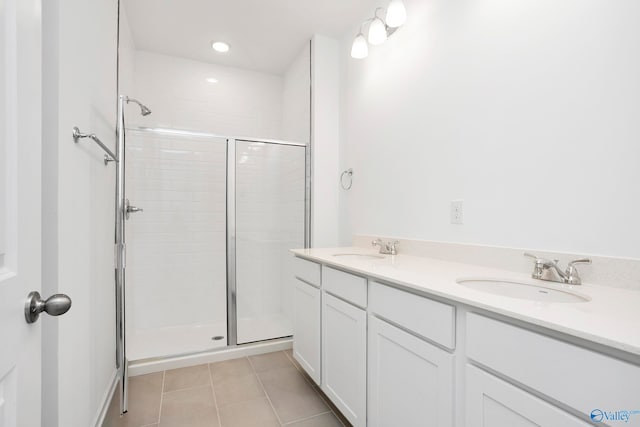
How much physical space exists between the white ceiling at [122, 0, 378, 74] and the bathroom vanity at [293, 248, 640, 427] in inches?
74.6

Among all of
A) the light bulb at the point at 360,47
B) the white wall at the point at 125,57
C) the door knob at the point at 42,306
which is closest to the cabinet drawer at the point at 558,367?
the door knob at the point at 42,306

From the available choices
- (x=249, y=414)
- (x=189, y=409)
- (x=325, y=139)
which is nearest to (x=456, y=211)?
(x=325, y=139)

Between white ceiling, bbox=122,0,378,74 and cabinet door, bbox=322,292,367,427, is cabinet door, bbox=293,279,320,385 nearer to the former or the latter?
cabinet door, bbox=322,292,367,427

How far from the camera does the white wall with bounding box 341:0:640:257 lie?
1005 mm

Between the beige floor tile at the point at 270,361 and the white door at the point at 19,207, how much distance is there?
1741 millimetres

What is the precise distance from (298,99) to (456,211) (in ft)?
6.50

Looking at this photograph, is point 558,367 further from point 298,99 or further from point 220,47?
point 220,47

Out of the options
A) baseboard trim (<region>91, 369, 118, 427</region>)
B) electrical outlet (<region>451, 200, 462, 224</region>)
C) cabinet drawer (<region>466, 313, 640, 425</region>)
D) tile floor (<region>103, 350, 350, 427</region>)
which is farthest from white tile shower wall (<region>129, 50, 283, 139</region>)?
cabinet drawer (<region>466, 313, 640, 425</region>)

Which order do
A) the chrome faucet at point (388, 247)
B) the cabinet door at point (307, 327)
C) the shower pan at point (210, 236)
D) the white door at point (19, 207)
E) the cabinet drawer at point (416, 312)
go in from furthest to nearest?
the shower pan at point (210, 236), the chrome faucet at point (388, 247), the cabinet door at point (307, 327), the cabinet drawer at point (416, 312), the white door at point (19, 207)

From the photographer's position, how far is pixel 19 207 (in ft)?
1.80

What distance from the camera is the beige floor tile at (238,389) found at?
1809mm

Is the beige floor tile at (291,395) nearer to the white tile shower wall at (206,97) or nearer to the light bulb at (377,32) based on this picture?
the light bulb at (377,32)

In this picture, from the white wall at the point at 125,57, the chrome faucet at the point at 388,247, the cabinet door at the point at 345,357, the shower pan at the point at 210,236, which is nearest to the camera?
the cabinet door at the point at 345,357

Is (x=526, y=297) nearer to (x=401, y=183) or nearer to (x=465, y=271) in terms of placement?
(x=465, y=271)
